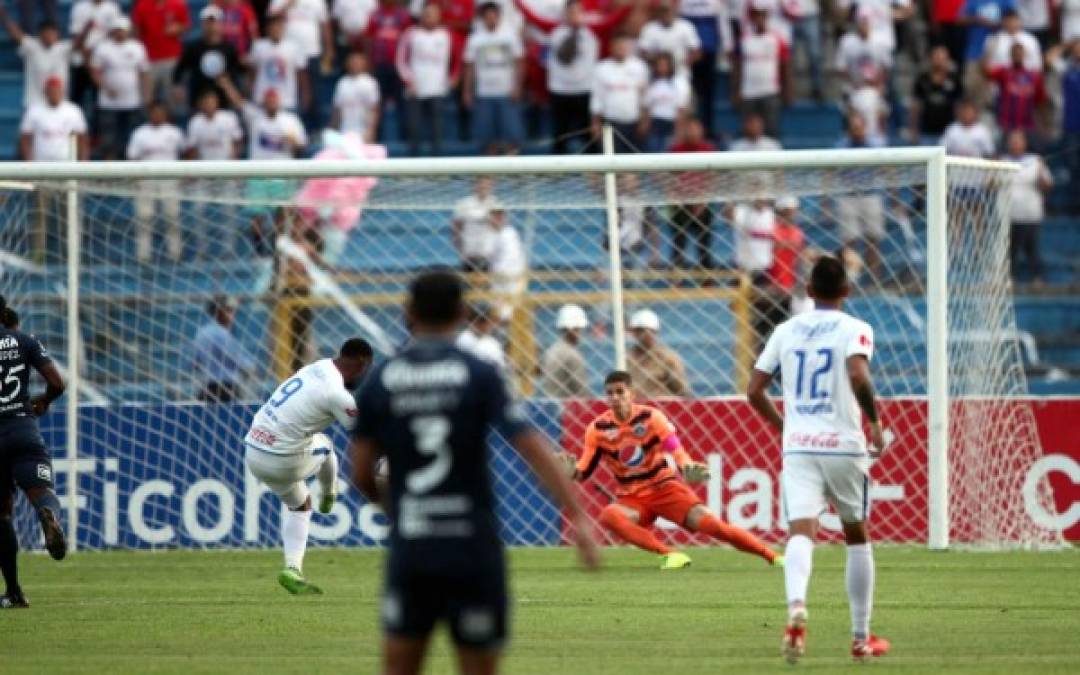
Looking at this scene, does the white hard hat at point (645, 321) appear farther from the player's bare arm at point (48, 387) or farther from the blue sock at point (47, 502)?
the blue sock at point (47, 502)

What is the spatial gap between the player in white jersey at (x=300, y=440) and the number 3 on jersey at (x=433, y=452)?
7.14 m

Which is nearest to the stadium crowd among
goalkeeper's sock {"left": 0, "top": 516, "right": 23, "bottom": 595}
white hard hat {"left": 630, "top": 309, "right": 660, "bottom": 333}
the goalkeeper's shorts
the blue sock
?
white hard hat {"left": 630, "top": 309, "right": 660, "bottom": 333}

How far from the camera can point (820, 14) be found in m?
28.4

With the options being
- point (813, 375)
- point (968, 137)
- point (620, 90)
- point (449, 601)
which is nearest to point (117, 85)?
point (620, 90)

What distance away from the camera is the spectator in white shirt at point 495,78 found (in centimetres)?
2661

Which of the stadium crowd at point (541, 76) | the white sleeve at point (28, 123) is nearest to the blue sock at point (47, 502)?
the stadium crowd at point (541, 76)

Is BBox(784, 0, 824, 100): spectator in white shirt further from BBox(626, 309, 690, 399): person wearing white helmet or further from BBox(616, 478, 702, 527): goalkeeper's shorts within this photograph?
BBox(616, 478, 702, 527): goalkeeper's shorts

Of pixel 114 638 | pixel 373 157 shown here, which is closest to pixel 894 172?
pixel 373 157

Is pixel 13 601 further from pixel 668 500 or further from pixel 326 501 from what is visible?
pixel 668 500

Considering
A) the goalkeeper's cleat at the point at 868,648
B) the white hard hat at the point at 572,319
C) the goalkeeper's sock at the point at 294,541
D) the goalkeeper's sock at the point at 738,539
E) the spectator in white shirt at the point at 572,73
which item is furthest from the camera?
the spectator in white shirt at the point at 572,73

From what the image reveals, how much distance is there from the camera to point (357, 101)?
26.6 metres

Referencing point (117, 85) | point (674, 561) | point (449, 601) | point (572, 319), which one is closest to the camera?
point (449, 601)

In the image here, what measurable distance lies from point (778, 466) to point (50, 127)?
10373 millimetres

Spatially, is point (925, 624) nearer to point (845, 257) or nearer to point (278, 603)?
point (278, 603)
